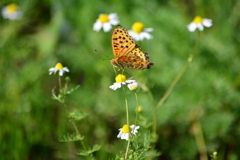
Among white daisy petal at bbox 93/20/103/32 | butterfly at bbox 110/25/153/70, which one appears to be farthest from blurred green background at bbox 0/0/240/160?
butterfly at bbox 110/25/153/70

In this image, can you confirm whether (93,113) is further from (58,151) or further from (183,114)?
(183,114)

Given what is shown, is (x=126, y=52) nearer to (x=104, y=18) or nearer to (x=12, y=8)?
(x=104, y=18)

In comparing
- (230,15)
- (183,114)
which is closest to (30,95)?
(183,114)

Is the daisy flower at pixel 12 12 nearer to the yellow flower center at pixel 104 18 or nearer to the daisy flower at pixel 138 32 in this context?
the yellow flower center at pixel 104 18

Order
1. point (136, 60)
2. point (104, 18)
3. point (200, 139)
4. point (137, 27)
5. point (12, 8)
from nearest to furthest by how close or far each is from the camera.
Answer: point (136, 60) < point (137, 27) < point (104, 18) < point (200, 139) < point (12, 8)

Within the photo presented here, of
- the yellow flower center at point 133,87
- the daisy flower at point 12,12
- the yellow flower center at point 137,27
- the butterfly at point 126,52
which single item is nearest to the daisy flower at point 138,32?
the yellow flower center at point 137,27

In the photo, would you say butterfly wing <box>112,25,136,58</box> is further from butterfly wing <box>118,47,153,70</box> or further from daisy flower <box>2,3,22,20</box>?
daisy flower <box>2,3,22,20</box>

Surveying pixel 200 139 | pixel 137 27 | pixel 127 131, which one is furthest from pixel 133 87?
pixel 200 139
